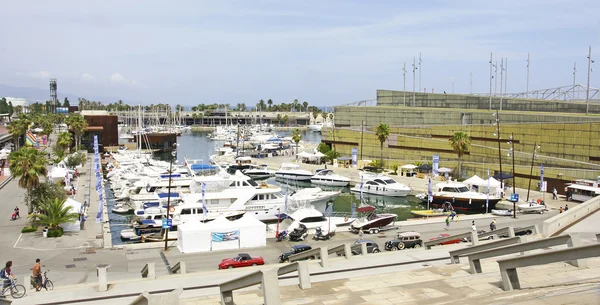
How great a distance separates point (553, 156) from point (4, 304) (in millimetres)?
59271

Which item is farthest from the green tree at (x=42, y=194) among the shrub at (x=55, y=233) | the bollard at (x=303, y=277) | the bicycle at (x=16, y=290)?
the bollard at (x=303, y=277)

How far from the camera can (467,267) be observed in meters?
17.0

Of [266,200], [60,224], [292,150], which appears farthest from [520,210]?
[292,150]

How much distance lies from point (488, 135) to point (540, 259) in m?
62.0

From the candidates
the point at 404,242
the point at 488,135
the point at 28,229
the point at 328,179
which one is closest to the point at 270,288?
the point at 404,242

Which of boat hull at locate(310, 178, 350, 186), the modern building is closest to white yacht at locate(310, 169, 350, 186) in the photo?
boat hull at locate(310, 178, 350, 186)

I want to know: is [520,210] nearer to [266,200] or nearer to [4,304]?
[266,200]

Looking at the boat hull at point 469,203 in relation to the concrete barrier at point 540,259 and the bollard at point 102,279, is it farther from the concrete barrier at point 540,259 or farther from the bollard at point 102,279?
the bollard at point 102,279

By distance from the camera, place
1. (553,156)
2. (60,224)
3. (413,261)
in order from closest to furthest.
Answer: (413,261), (60,224), (553,156)

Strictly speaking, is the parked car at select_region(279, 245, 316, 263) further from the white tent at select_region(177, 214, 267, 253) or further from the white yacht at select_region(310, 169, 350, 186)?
the white yacht at select_region(310, 169, 350, 186)

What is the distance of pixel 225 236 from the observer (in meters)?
35.2

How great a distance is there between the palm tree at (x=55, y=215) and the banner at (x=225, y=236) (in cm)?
1182

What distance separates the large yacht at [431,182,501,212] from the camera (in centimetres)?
5462

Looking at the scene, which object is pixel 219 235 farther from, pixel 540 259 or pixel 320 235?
pixel 540 259
